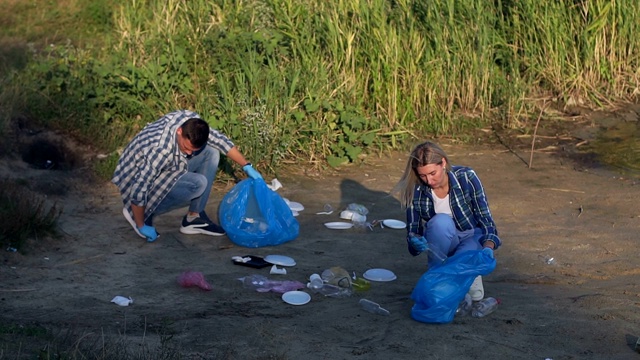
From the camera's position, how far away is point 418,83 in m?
9.37

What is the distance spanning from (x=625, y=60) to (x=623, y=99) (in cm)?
A: 45

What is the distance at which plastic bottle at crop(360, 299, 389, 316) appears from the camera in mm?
5457

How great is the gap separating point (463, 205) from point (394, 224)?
1799 mm

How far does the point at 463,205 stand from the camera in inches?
216

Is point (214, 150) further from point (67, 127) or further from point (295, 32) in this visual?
point (295, 32)

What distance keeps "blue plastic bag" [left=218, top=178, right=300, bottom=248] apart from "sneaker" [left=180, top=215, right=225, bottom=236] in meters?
0.16

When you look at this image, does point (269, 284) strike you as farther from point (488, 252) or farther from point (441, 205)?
point (488, 252)

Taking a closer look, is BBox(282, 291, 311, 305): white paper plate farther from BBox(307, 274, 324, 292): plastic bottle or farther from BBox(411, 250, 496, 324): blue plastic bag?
BBox(411, 250, 496, 324): blue plastic bag

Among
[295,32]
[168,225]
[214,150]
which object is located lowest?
[168,225]

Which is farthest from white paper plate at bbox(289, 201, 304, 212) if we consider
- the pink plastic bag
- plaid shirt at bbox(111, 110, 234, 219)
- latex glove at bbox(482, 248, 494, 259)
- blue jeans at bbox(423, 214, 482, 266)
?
latex glove at bbox(482, 248, 494, 259)

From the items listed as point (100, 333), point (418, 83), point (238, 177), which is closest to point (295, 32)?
point (418, 83)

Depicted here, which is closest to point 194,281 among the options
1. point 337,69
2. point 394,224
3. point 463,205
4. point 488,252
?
point 463,205

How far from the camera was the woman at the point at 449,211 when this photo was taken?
17.6 ft

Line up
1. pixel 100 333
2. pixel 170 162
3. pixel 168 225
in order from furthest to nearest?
1. pixel 168 225
2. pixel 170 162
3. pixel 100 333
